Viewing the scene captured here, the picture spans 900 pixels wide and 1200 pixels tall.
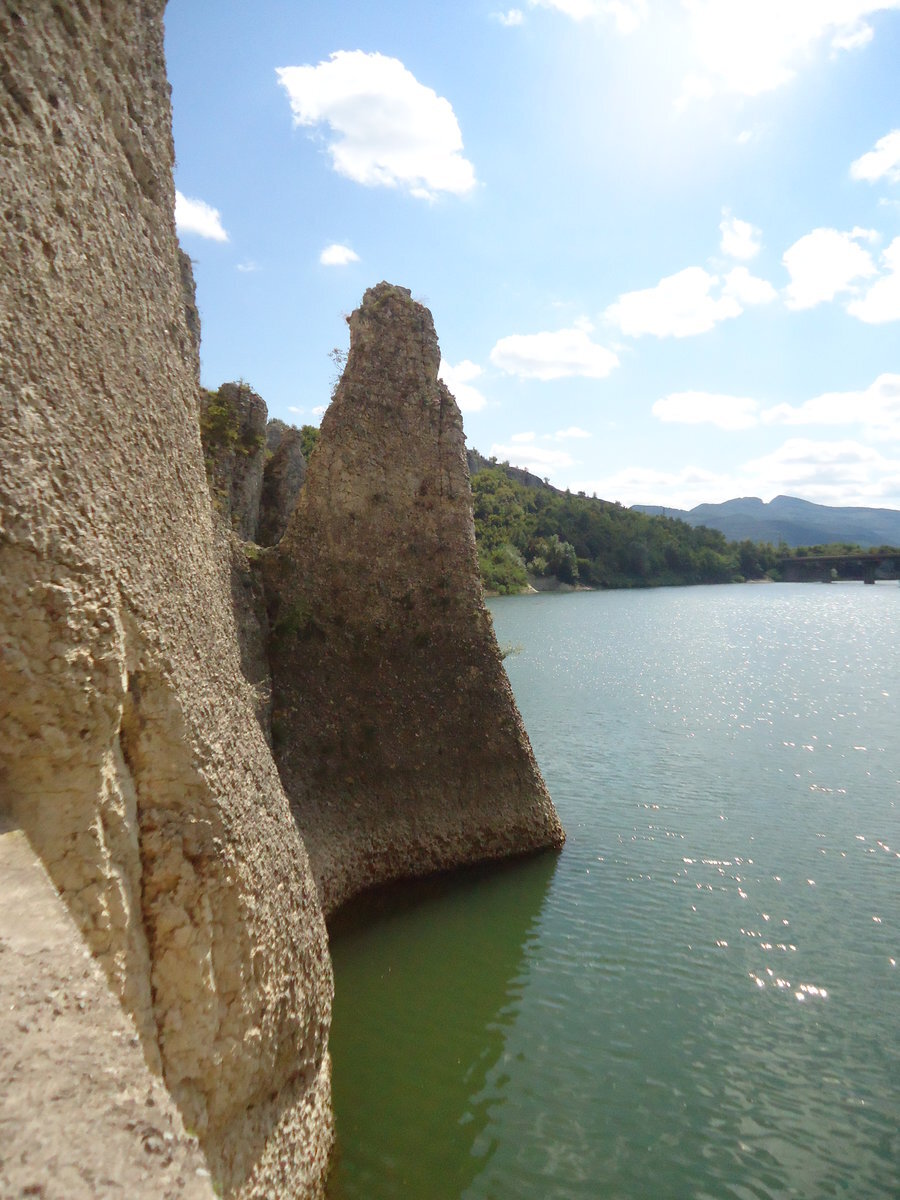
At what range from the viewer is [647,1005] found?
9.02 m

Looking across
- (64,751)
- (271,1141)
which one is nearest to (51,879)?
(64,751)

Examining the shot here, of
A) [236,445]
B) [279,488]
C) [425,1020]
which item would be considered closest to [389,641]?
[425,1020]

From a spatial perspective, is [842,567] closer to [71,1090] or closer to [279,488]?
[279,488]

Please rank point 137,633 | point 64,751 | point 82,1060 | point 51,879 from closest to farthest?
point 82,1060 → point 51,879 → point 64,751 → point 137,633

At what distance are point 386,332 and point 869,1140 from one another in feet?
35.8

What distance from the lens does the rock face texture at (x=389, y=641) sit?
35.7ft

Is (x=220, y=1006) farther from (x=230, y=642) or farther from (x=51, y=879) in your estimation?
(x=230, y=642)

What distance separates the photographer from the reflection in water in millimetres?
6648

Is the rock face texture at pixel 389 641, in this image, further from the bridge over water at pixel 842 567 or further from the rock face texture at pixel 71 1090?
the bridge over water at pixel 842 567

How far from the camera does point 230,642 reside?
22.2 feet

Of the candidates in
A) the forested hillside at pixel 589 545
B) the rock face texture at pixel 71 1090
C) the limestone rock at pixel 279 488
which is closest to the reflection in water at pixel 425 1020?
the rock face texture at pixel 71 1090

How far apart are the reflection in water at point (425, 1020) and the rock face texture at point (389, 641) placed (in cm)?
62

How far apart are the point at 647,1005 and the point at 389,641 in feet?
18.4

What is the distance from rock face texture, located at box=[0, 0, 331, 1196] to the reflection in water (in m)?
0.85
